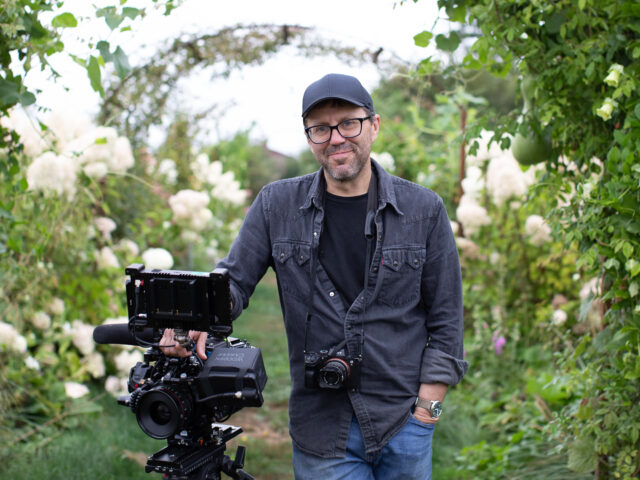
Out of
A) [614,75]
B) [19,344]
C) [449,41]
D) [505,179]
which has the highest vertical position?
[449,41]

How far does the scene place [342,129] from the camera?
2066mm

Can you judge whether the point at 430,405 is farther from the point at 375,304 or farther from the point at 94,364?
the point at 94,364

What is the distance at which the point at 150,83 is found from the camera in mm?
5391

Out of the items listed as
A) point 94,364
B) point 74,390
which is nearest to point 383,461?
point 74,390

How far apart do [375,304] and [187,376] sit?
66 cm

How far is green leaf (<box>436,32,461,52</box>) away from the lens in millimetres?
2613

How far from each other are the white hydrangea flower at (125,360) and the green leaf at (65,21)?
259 cm

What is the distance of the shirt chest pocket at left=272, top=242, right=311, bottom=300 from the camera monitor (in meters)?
0.43

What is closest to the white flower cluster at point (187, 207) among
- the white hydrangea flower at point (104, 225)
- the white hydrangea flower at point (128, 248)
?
the white hydrangea flower at point (128, 248)

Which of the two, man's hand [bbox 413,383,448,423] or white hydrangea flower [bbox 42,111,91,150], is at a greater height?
white hydrangea flower [bbox 42,111,91,150]

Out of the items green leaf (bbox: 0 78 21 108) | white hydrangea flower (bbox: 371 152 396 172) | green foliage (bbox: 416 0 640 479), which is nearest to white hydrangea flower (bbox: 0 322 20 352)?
green leaf (bbox: 0 78 21 108)

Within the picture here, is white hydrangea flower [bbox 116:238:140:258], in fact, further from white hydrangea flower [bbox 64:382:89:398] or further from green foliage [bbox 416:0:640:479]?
green foliage [bbox 416:0:640:479]

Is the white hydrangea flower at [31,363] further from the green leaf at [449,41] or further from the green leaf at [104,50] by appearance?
the green leaf at [449,41]

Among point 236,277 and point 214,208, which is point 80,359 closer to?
point 236,277
